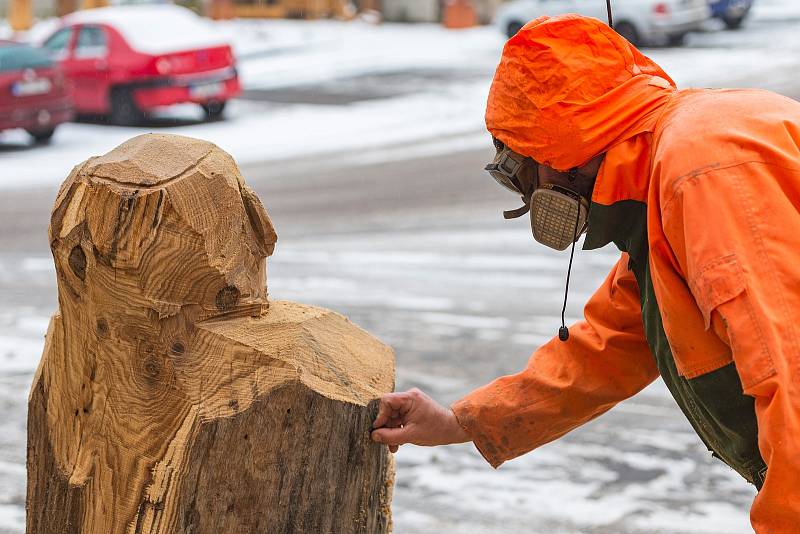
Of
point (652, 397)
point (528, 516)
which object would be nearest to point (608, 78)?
point (528, 516)

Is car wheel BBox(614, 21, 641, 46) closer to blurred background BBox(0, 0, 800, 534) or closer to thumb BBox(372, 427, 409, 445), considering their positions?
blurred background BBox(0, 0, 800, 534)

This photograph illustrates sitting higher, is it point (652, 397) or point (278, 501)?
point (278, 501)

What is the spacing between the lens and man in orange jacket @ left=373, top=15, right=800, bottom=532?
5.49 ft

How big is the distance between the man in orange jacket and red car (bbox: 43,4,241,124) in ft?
35.7

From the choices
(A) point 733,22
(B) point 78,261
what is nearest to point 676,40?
(A) point 733,22

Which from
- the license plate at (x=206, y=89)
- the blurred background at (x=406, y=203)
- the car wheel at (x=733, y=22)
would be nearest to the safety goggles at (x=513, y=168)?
the blurred background at (x=406, y=203)

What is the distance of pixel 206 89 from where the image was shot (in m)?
12.9

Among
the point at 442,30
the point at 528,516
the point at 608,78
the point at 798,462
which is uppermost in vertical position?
the point at 608,78

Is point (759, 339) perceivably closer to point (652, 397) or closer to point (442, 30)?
point (652, 397)

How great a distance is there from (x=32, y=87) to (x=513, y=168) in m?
10.6

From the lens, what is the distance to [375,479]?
2400 millimetres

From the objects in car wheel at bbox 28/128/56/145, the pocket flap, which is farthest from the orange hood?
car wheel at bbox 28/128/56/145

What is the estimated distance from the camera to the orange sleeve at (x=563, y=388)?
100 inches

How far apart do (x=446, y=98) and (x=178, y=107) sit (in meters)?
3.64
